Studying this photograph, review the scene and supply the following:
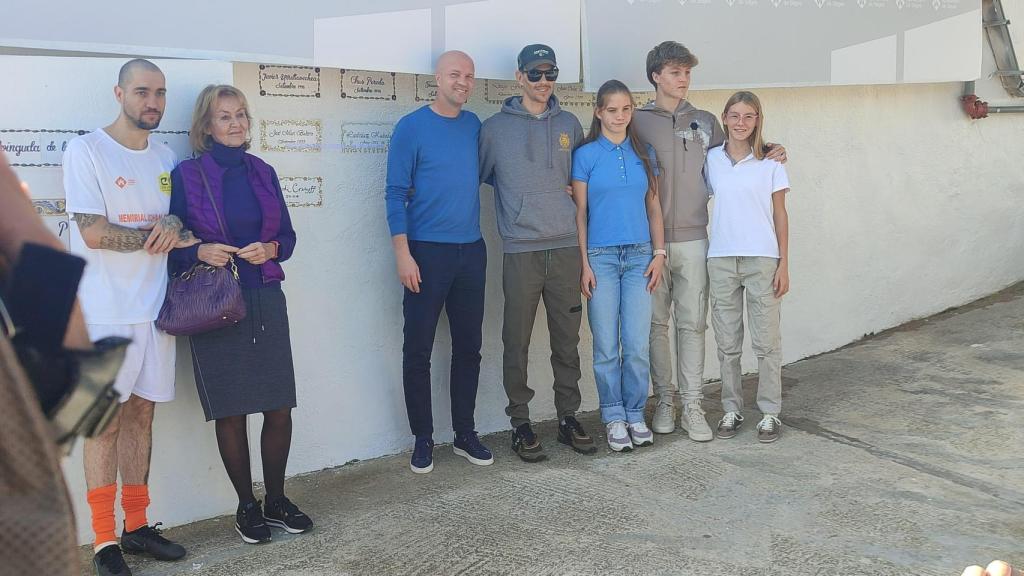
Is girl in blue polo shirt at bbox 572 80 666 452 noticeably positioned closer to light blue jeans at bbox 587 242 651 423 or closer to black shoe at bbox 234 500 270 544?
light blue jeans at bbox 587 242 651 423

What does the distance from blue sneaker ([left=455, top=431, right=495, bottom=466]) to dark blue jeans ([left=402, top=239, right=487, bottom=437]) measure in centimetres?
5

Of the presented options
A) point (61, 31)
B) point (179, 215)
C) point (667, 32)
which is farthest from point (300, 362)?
point (667, 32)

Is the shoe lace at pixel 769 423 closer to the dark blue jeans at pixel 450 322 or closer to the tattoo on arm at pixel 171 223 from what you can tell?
the dark blue jeans at pixel 450 322

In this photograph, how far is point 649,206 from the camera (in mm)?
4930

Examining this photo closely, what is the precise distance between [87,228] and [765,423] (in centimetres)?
342

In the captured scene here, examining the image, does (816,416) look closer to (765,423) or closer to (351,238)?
(765,423)

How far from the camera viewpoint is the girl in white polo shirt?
4.84m

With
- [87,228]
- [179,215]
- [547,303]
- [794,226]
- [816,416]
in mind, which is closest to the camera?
[87,228]

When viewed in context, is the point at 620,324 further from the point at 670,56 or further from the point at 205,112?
the point at 205,112

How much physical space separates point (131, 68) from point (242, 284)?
3.00ft

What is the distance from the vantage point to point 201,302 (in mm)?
3564

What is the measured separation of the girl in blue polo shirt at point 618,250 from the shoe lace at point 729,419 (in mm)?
459

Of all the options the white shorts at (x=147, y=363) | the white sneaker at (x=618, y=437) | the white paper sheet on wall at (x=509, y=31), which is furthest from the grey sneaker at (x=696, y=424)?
the white shorts at (x=147, y=363)

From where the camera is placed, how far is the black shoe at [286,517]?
3.85 metres
